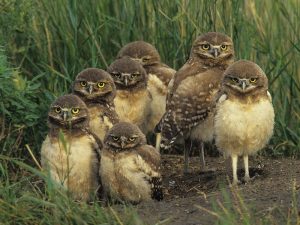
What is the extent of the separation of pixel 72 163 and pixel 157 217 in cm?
151

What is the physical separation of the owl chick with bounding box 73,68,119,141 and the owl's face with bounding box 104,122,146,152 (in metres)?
0.89

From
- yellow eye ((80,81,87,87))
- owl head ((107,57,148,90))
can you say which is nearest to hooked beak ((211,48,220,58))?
owl head ((107,57,148,90))

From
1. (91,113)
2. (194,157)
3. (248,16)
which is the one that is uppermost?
(248,16)

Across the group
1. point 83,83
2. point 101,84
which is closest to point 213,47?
point 101,84

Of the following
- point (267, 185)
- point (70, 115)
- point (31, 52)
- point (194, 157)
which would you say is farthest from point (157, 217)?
point (31, 52)

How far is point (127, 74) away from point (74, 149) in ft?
6.23

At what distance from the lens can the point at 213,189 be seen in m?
8.62

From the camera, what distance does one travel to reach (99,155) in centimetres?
852

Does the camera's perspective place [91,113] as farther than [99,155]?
A: Yes

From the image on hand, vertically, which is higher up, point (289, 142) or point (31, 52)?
point (31, 52)

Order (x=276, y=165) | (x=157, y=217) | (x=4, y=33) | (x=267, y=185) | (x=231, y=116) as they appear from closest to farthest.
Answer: (x=157, y=217), (x=267, y=185), (x=231, y=116), (x=276, y=165), (x=4, y=33)

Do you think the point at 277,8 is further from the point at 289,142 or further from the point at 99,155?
the point at 99,155

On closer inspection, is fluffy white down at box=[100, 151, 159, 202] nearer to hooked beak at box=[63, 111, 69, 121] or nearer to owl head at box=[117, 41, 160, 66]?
hooked beak at box=[63, 111, 69, 121]

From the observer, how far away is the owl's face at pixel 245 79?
850 cm
